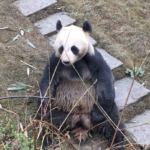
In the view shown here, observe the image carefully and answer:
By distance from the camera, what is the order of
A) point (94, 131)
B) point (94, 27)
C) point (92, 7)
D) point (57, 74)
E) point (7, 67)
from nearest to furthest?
point (57, 74) → point (94, 131) → point (7, 67) → point (94, 27) → point (92, 7)

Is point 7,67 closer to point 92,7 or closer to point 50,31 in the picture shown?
point 50,31

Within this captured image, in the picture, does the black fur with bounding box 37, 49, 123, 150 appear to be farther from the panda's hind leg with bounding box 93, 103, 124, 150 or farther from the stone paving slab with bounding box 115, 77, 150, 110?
the stone paving slab with bounding box 115, 77, 150, 110

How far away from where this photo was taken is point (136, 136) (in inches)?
143

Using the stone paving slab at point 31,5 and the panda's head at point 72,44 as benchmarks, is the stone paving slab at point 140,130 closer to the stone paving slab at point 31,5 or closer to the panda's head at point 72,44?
the panda's head at point 72,44

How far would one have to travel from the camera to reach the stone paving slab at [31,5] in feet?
16.9

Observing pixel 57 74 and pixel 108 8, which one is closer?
pixel 57 74

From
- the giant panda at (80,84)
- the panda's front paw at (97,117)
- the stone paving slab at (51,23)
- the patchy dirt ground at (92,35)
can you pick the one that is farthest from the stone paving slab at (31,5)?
the panda's front paw at (97,117)

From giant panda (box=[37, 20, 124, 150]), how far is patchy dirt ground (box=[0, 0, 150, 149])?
1.50ft

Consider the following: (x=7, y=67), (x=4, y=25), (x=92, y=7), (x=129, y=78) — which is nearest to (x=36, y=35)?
(x=4, y=25)

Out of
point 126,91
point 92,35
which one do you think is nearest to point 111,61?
point 126,91

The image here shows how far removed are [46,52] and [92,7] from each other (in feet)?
5.08

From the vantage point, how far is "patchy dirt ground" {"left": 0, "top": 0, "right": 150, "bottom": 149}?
13.2ft

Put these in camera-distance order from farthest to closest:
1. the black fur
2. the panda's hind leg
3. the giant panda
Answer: the panda's hind leg → the black fur → the giant panda

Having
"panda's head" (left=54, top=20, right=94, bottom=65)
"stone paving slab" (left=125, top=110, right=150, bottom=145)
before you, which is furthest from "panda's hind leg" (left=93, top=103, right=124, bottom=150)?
"panda's head" (left=54, top=20, right=94, bottom=65)
